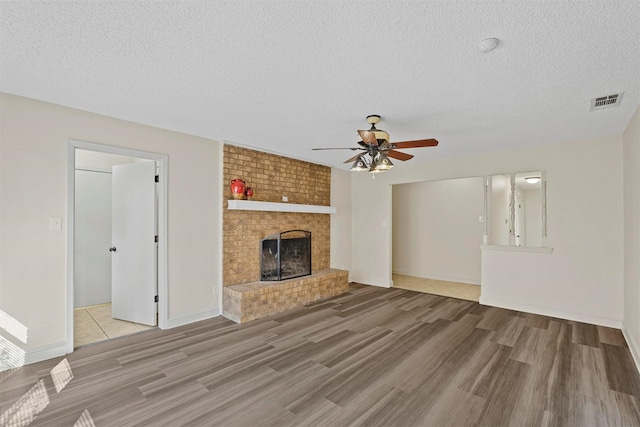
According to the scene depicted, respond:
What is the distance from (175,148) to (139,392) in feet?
8.93

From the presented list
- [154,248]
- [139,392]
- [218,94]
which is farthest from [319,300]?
[218,94]

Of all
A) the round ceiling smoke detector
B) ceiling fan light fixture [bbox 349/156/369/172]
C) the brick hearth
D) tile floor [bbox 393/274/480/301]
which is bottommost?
Answer: tile floor [bbox 393/274/480/301]

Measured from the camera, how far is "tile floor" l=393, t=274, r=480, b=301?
5356 millimetres

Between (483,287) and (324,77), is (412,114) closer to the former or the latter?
(324,77)

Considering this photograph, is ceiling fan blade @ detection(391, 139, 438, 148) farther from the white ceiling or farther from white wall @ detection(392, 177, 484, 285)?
white wall @ detection(392, 177, 484, 285)

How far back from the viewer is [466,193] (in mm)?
6402

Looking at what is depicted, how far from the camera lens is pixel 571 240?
409 centimetres

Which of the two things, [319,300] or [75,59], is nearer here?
[75,59]

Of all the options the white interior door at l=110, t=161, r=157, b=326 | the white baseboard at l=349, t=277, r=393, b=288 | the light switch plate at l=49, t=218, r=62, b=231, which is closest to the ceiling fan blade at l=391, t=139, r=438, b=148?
the white interior door at l=110, t=161, r=157, b=326

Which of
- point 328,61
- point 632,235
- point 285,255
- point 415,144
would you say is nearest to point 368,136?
point 415,144

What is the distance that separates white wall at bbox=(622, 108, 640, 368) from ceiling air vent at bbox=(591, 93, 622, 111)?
0.31 metres

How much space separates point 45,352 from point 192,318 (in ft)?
4.72

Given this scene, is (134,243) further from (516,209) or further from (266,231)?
(516,209)

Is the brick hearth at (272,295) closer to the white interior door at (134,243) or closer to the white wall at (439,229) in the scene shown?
the white interior door at (134,243)
